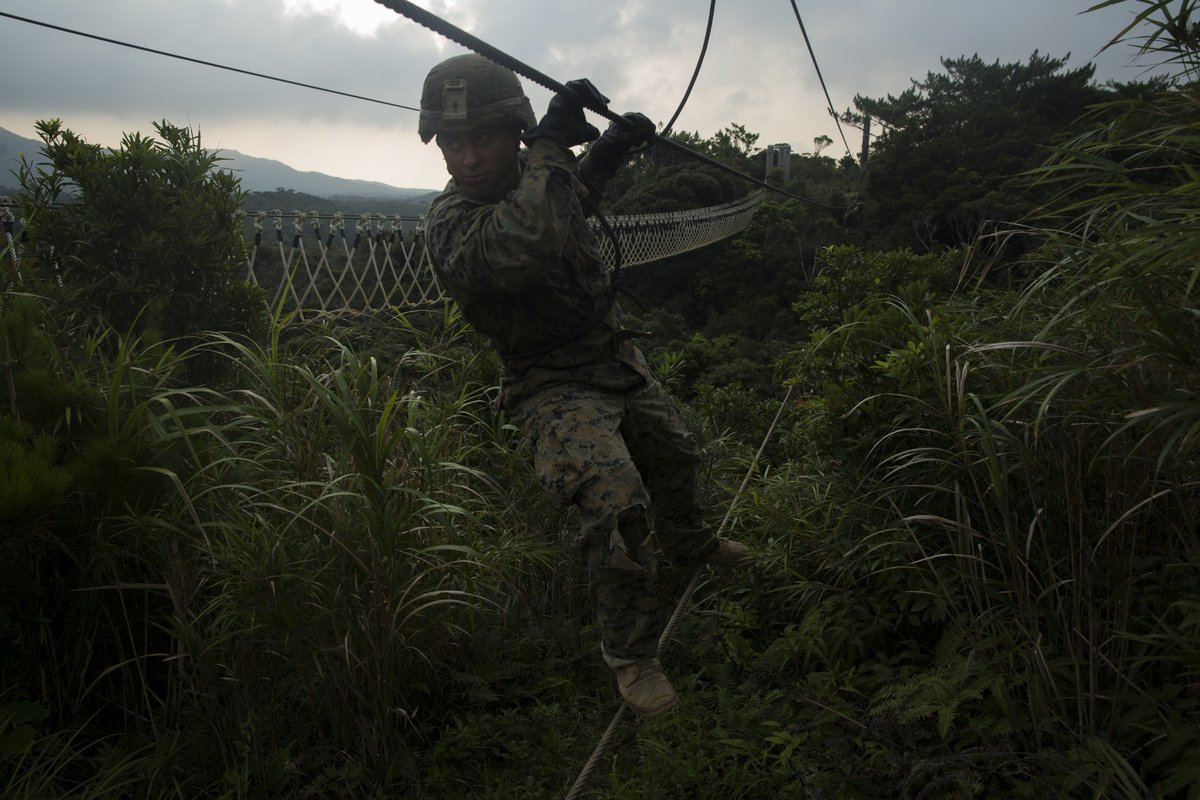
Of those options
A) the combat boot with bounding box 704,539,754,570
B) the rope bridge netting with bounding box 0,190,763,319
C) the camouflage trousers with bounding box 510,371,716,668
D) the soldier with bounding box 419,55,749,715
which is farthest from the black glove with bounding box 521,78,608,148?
the combat boot with bounding box 704,539,754,570

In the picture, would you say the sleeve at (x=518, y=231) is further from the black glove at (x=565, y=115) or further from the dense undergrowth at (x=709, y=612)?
the dense undergrowth at (x=709, y=612)

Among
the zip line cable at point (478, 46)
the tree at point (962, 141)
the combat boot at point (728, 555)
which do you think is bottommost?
the combat boot at point (728, 555)

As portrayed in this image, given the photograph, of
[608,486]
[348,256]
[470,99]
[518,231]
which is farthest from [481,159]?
[348,256]

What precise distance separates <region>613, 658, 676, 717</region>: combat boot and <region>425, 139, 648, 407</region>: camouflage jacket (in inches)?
31.8

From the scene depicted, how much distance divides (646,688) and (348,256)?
263 inches

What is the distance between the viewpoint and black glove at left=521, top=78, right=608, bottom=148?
2264mm

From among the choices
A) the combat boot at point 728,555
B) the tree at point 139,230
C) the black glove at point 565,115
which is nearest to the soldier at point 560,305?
the black glove at point 565,115

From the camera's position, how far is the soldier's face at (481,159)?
2.33m

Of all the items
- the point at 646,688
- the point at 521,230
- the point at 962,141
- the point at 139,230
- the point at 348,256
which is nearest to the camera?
the point at 521,230

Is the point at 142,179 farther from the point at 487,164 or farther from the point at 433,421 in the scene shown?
the point at 487,164

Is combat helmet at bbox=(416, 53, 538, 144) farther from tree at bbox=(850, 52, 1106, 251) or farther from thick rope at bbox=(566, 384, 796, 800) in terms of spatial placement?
tree at bbox=(850, 52, 1106, 251)

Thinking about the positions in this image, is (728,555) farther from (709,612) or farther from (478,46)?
(478,46)

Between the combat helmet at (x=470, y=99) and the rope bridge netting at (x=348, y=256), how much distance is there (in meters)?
0.38

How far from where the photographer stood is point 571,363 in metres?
2.39
